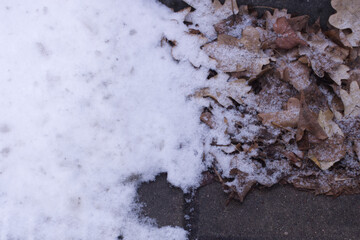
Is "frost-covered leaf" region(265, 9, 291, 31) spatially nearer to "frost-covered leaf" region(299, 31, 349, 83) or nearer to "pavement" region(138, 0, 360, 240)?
"frost-covered leaf" region(299, 31, 349, 83)

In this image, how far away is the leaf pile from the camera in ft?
6.32

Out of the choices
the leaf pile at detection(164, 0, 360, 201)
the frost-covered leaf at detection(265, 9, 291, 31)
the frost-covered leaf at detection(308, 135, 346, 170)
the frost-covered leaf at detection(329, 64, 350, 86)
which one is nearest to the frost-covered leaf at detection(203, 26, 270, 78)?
the leaf pile at detection(164, 0, 360, 201)

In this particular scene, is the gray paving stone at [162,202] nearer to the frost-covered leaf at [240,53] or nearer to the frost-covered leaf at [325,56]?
the frost-covered leaf at [240,53]

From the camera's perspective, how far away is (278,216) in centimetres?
197

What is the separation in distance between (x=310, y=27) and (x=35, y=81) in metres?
1.74

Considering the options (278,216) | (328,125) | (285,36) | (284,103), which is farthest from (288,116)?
(278,216)

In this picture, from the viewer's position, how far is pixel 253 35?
2018 millimetres

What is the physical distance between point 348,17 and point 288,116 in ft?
2.31

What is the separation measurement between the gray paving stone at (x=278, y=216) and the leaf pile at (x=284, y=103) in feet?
0.23

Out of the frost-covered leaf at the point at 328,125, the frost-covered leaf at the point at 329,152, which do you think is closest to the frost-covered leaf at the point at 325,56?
the frost-covered leaf at the point at 328,125

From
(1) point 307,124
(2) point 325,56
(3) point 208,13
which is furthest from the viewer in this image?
(3) point 208,13

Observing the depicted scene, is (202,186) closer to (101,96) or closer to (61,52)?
(101,96)

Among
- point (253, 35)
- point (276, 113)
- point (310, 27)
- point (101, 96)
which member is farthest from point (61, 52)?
point (310, 27)

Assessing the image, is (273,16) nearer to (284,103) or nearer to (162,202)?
(284,103)
